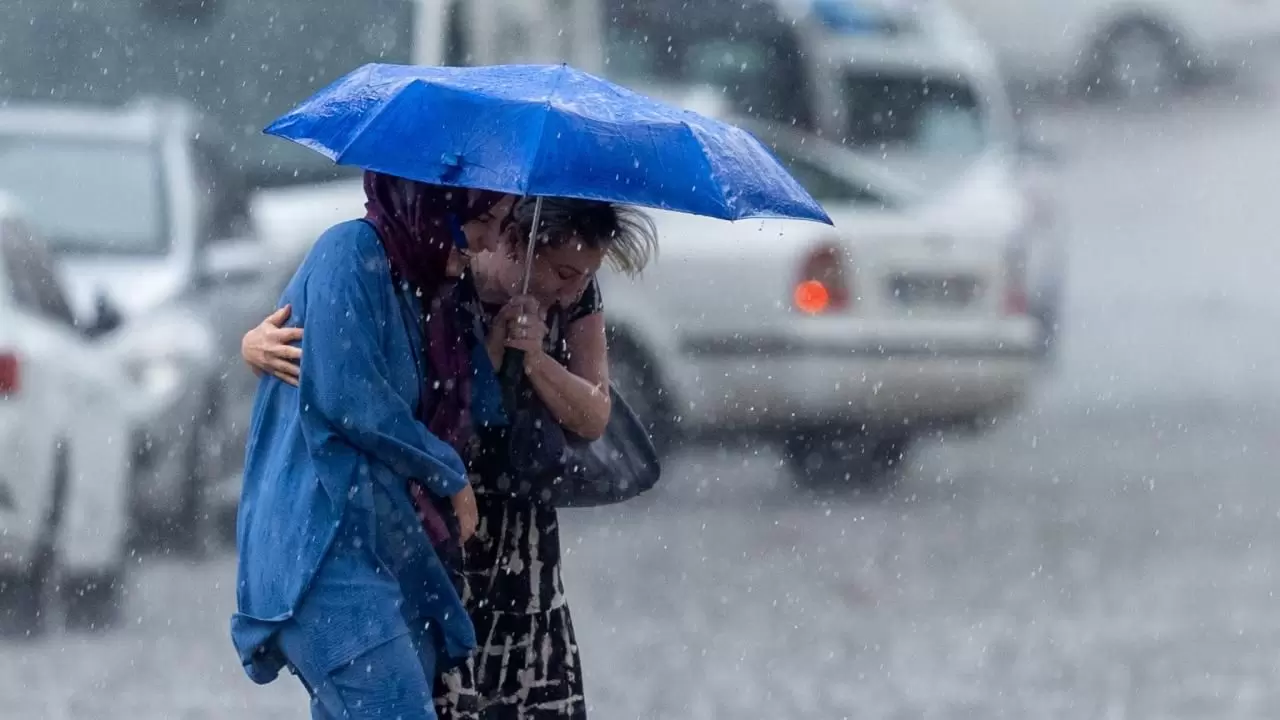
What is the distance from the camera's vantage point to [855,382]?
33.3 feet

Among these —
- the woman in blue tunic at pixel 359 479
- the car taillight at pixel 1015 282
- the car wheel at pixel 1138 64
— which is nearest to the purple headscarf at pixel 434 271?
the woman in blue tunic at pixel 359 479

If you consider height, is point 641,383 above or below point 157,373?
below

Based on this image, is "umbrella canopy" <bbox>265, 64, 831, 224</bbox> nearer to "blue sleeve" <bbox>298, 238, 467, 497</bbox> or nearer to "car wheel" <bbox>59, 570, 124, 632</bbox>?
"blue sleeve" <bbox>298, 238, 467, 497</bbox>

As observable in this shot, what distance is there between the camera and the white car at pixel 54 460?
23.8 feet

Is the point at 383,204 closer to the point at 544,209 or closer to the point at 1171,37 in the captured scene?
the point at 544,209

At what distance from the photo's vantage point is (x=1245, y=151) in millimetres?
25328

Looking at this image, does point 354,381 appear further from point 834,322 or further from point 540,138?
point 834,322

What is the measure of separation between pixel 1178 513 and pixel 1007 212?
→ 160 cm

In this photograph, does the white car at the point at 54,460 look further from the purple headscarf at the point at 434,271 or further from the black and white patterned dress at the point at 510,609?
the purple headscarf at the point at 434,271

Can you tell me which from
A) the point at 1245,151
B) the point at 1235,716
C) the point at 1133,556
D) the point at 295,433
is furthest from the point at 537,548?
the point at 1245,151

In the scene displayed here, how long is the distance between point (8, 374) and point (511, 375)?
3.98 meters


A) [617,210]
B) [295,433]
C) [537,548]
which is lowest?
[537,548]

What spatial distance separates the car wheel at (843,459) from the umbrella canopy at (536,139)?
7139 millimetres

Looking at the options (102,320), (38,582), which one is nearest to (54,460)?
(38,582)
